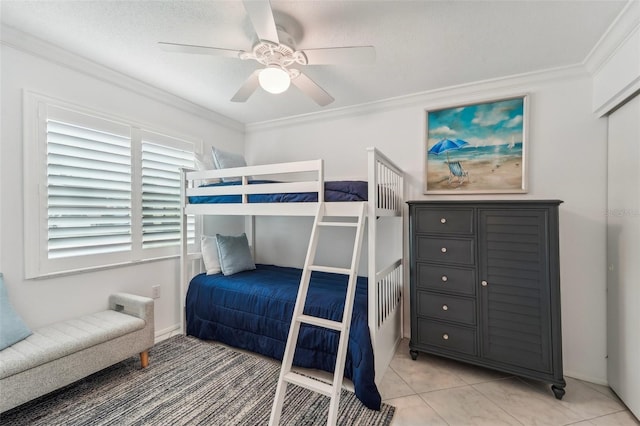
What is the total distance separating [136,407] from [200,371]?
1.59 feet

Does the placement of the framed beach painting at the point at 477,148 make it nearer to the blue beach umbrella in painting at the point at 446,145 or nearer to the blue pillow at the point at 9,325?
the blue beach umbrella in painting at the point at 446,145

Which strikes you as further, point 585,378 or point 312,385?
point 585,378

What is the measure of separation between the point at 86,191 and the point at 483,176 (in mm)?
3363

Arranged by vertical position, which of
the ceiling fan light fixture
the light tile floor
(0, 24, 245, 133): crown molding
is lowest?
the light tile floor

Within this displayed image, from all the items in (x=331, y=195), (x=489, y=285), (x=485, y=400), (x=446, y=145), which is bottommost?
(x=485, y=400)

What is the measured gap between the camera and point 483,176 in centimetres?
254

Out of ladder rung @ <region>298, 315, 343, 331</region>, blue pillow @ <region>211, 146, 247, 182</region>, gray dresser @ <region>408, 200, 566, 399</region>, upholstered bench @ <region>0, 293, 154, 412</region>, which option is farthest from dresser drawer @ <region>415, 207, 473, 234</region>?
upholstered bench @ <region>0, 293, 154, 412</region>

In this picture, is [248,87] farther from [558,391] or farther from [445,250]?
[558,391]

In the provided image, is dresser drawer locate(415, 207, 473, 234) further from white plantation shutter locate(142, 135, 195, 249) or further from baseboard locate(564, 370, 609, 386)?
white plantation shutter locate(142, 135, 195, 249)

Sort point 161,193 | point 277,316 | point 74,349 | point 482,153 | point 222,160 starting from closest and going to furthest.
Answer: point 74,349 < point 277,316 < point 482,153 < point 161,193 < point 222,160

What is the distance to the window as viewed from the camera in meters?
2.00

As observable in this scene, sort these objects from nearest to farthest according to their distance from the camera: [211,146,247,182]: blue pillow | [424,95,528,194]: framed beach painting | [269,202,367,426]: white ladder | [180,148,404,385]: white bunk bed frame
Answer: [269,202,367,426]: white ladder
[180,148,404,385]: white bunk bed frame
[424,95,528,194]: framed beach painting
[211,146,247,182]: blue pillow

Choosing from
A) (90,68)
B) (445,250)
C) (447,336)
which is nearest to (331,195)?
(445,250)

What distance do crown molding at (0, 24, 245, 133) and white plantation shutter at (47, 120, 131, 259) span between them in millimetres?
465
